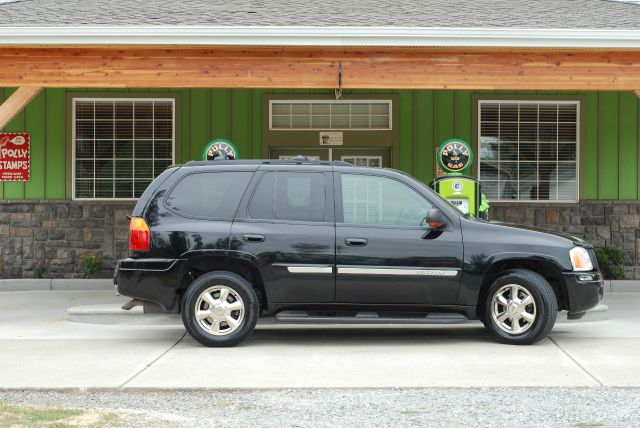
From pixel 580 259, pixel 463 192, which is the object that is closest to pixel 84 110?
pixel 463 192

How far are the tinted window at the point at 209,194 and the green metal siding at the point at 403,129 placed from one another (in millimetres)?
6029

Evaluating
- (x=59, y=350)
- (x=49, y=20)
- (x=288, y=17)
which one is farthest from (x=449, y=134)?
(x=59, y=350)

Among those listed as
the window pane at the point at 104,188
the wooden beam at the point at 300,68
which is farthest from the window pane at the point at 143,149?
the wooden beam at the point at 300,68

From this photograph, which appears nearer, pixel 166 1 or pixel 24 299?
pixel 24 299

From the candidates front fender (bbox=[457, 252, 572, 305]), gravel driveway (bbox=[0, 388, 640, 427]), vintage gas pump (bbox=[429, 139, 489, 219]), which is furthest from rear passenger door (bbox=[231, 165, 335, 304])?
vintage gas pump (bbox=[429, 139, 489, 219])

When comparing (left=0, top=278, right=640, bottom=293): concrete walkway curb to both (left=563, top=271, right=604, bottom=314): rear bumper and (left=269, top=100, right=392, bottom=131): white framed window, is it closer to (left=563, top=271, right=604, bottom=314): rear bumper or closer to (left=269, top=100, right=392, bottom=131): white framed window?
(left=269, top=100, right=392, bottom=131): white framed window

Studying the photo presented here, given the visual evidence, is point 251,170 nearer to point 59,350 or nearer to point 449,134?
point 59,350

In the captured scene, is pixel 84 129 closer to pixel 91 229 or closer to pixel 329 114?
pixel 91 229

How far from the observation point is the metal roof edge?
1128 centimetres

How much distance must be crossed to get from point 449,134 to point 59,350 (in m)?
8.25

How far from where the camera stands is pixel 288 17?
1241 cm

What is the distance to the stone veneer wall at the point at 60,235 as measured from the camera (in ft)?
48.6

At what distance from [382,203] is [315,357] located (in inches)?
67.0

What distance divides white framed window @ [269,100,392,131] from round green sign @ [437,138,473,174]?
1.13 meters
